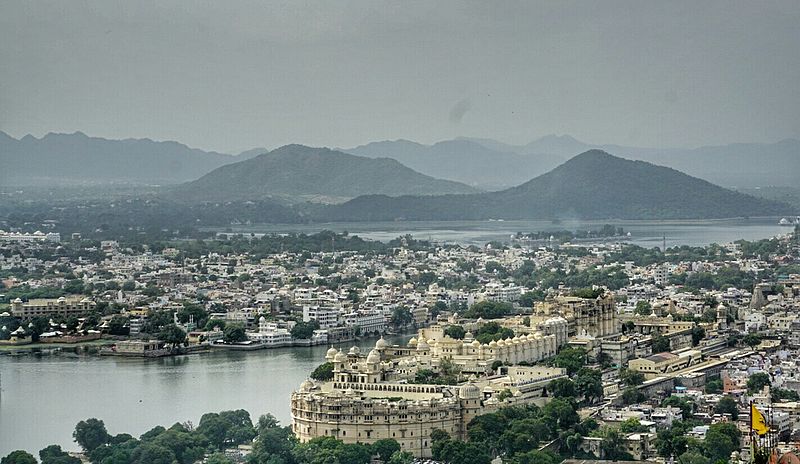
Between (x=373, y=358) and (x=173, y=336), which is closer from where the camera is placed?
(x=373, y=358)

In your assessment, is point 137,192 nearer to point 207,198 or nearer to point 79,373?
point 207,198

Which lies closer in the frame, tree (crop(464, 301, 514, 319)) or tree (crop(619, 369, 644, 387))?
tree (crop(619, 369, 644, 387))

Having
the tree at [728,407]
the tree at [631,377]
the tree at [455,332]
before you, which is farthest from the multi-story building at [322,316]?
the tree at [728,407]

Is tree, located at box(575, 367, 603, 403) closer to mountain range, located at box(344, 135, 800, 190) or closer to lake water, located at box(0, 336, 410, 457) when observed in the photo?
lake water, located at box(0, 336, 410, 457)

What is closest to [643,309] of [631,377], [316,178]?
[631,377]

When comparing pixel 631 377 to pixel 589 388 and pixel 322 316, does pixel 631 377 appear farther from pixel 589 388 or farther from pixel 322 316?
pixel 322 316

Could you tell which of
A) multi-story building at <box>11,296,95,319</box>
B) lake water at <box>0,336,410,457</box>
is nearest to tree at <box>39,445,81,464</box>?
lake water at <box>0,336,410,457</box>

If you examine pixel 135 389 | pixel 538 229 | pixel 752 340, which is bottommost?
pixel 135 389
